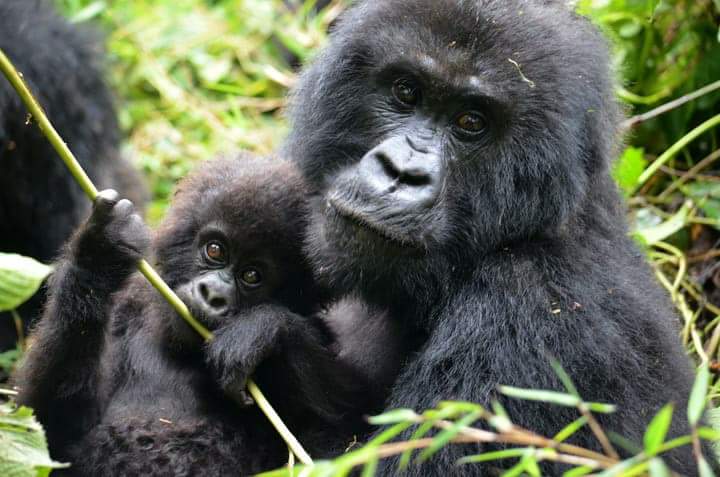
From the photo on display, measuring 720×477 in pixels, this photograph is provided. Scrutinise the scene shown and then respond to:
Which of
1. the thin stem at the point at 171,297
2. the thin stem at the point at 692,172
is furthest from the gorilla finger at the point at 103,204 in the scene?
the thin stem at the point at 692,172

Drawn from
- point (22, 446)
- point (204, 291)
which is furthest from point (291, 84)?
point (22, 446)

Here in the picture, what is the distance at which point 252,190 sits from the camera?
3.62m

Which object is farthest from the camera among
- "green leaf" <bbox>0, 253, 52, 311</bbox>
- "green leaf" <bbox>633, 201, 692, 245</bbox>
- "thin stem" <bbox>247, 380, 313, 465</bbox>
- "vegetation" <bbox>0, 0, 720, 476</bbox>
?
"green leaf" <bbox>633, 201, 692, 245</bbox>

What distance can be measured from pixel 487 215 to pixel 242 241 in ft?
2.87

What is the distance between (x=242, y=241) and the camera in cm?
351

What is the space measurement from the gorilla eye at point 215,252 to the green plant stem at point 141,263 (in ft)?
0.84

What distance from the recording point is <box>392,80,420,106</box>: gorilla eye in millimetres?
3236

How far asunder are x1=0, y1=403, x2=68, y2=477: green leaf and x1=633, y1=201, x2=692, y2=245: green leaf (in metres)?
2.85

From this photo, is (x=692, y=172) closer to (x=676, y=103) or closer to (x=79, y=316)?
(x=676, y=103)

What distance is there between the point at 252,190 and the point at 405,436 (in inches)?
44.1

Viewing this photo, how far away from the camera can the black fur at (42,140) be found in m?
5.47

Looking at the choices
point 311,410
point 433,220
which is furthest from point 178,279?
point 433,220

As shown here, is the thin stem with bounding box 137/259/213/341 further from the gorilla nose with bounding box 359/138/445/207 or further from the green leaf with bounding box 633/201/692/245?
the green leaf with bounding box 633/201/692/245

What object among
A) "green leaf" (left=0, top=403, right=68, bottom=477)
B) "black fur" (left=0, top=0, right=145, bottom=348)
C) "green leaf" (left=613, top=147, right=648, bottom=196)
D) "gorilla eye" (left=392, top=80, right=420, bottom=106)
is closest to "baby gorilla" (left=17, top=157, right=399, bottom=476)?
"green leaf" (left=0, top=403, right=68, bottom=477)
